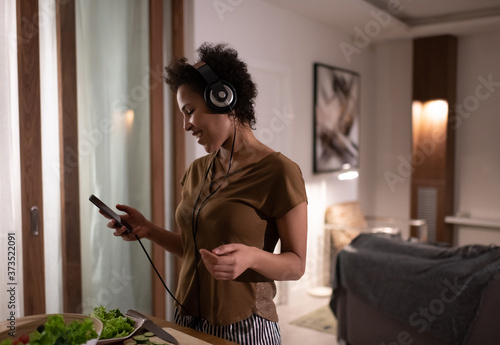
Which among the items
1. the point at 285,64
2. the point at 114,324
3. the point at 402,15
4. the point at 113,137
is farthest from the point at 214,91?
the point at 402,15

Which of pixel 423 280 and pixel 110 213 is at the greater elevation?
pixel 110 213

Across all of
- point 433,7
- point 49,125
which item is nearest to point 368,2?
point 433,7

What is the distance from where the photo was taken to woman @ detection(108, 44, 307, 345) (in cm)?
118

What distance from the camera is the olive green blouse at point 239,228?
1.18 metres

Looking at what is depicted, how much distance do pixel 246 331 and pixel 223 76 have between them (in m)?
0.66

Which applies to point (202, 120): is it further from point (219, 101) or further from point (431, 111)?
point (431, 111)

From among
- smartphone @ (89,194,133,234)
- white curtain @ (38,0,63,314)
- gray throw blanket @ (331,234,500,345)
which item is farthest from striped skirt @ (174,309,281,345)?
gray throw blanket @ (331,234,500,345)

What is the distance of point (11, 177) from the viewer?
2.05 m

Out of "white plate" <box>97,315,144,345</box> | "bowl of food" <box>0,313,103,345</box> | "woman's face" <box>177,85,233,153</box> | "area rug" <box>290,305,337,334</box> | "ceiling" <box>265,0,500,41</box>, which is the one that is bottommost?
"area rug" <box>290,305,337,334</box>

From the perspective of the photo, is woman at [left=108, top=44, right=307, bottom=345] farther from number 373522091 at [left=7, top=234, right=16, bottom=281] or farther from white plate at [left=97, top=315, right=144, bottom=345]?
number 373522091 at [left=7, top=234, right=16, bottom=281]

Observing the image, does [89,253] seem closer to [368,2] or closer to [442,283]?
[442,283]

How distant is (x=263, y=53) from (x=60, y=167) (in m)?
1.81

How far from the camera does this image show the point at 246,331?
48.1 inches

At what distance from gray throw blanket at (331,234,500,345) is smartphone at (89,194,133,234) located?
5.75 feet
